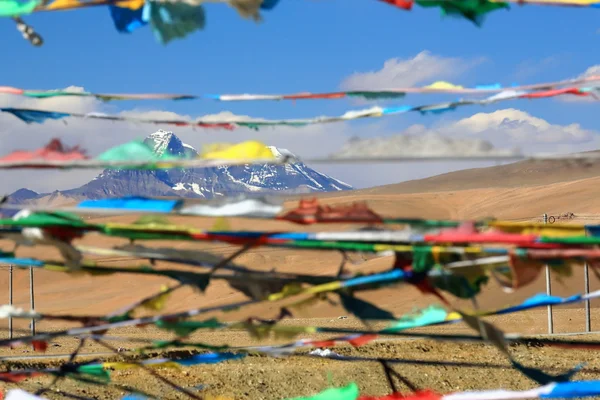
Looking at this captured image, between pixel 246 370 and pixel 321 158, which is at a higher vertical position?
pixel 321 158

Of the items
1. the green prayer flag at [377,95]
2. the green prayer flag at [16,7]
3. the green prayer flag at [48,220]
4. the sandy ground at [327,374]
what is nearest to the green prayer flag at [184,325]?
the green prayer flag at [48,220]

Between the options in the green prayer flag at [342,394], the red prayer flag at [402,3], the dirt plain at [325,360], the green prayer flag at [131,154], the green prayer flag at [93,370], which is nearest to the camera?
the red prayer flag at [402,3]

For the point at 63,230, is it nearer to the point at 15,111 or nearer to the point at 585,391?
the point at 15,111

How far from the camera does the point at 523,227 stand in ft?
7.04

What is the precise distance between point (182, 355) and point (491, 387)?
4.26 metres

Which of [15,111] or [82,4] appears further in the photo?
[15,111]

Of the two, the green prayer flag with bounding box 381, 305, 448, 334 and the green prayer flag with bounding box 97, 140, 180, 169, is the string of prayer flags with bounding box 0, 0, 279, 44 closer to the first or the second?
the green prayer flag with bounding box 97, 140, 180, 169

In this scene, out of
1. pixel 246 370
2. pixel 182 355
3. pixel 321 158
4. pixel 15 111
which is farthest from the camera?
pixel 182 355

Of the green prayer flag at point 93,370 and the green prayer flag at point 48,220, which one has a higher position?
the green prayer flag at point 48,220

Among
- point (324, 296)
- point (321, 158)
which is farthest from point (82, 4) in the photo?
point (324, 296)

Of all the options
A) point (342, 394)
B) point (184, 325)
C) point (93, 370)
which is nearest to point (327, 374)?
point (93, 370)

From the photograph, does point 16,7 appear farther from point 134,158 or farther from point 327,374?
point 327,374

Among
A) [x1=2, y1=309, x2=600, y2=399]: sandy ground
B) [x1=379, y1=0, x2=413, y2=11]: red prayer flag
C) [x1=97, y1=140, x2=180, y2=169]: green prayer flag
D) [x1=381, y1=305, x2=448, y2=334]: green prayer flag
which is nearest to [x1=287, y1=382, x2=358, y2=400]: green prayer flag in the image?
[x1=381, y1=305, x2=448, y2=334]: green prayer flag

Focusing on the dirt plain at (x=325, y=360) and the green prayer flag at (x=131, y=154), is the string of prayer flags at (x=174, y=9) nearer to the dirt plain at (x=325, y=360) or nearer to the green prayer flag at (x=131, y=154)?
the green prayer flag at (x=131, y=154)
